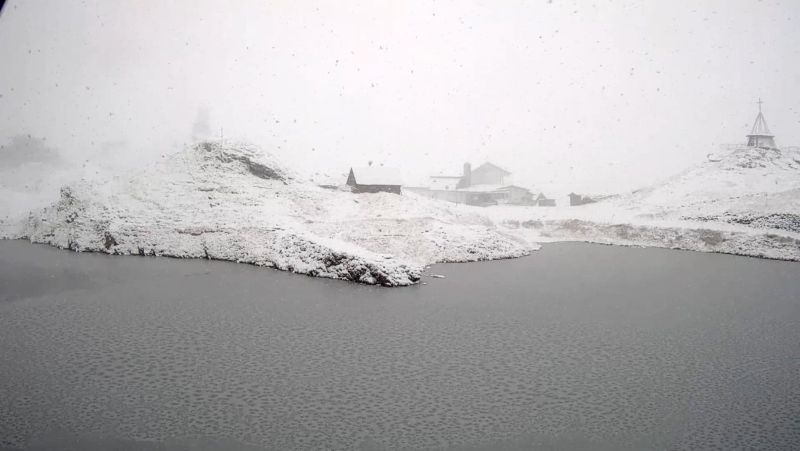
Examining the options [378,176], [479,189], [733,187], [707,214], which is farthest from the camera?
[479,189]

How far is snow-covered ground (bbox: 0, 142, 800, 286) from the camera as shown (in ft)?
137

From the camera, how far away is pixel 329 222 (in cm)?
5150

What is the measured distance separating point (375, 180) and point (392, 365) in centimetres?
6098

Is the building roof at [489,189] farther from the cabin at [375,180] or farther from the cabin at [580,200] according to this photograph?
the cabin at [375,180]

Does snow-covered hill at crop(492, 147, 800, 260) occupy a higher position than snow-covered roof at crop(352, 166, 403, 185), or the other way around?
snow-covered roof at crop(352, 166, 403, 185)

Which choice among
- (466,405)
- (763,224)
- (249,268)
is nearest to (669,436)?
(466,405)

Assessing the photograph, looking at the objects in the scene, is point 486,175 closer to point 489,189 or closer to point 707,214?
point 489,189

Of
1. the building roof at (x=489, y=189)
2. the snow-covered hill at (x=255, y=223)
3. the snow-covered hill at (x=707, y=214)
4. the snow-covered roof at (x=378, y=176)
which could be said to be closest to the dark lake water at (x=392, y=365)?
the snow-covered hill at (x=255, y=223)

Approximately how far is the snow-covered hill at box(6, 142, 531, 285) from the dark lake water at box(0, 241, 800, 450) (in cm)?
511

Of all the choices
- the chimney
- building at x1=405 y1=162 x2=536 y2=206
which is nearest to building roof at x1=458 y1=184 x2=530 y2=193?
building at x1=405 y1=162 x2=536 y2=206

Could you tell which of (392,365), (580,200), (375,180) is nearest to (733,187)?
(580,200)

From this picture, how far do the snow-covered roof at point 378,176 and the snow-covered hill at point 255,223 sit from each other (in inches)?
441

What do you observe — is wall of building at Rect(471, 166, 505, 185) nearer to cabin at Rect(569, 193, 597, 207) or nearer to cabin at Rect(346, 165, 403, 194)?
cabin at Rect(569, 193, 597, 207)

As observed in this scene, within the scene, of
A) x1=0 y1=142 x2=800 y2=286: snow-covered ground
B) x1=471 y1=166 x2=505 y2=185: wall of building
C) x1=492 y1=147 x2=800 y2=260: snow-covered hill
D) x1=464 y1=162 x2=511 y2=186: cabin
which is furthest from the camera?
x1=471 y1=166 x2=505 y2=185: wall of building
